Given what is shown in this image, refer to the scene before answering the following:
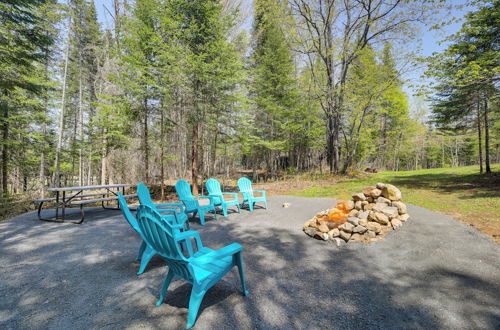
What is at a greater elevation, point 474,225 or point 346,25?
point 346,25

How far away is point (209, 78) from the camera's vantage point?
7.05m

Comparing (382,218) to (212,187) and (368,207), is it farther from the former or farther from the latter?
(212,187)

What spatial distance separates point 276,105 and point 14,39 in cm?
1003

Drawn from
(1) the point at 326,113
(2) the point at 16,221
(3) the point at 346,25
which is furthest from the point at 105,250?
(3) the point at 346,25

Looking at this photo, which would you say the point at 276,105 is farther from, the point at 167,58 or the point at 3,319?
the point at 3,319

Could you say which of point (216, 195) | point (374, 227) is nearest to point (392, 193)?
point (374, 227)

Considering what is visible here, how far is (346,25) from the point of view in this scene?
11164 mm

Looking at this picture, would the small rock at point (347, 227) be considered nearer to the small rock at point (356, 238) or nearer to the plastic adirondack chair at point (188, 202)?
the small rock at point (356, 238)

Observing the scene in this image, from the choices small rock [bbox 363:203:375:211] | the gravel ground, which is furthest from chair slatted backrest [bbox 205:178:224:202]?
small rock [bbox 363:203:375:211]

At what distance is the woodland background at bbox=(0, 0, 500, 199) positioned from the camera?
21.9ft

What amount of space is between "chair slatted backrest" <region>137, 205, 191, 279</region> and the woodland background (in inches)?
227

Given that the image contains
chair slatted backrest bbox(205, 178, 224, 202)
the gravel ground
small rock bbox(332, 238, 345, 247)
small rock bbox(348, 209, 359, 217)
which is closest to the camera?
the gravel ground

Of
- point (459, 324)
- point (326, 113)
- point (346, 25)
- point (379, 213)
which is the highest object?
point (346, 25)

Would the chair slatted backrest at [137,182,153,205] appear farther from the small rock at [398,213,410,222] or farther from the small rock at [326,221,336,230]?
Answer: the small rock at [398,213,410,222]
